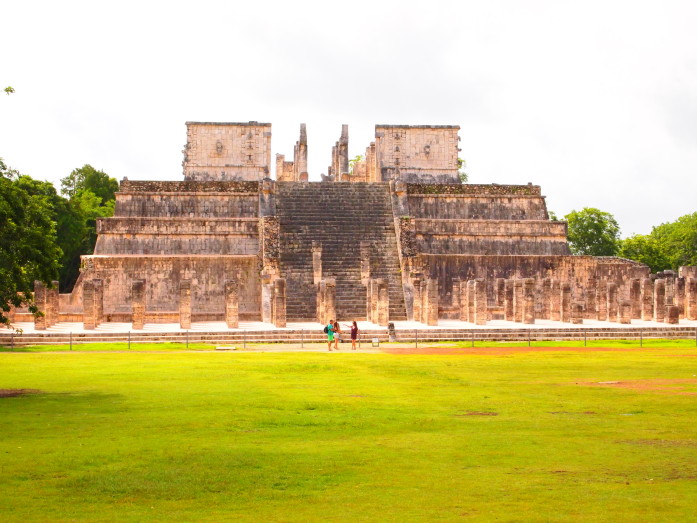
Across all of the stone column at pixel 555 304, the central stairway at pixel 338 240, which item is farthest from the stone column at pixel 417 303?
the stone column at pixel 555 304

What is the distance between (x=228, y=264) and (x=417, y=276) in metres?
7.59

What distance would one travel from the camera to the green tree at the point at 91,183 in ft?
219

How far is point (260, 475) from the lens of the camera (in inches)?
388

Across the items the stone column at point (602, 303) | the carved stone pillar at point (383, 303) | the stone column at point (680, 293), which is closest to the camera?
the carved stone pillar at point (383, 303)

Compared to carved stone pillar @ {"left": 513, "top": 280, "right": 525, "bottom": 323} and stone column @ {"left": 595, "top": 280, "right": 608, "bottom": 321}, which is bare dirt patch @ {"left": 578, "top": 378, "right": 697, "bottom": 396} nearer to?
carved stone pillar @ {"left": 513, "top": 280, "right": 525, "bottom": 323}

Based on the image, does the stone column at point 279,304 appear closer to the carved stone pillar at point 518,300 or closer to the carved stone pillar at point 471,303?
the carved stone pillar at point 471,303

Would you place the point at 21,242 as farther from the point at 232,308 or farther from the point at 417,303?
the point at 417,303

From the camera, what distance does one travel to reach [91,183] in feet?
221

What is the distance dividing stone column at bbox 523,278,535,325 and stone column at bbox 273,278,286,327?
9.18 meters

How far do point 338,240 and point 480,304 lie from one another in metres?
7.42

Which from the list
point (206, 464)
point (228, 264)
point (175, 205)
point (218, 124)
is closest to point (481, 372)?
point (206, 464)

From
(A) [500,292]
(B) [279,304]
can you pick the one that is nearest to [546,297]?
(A) [500,292]

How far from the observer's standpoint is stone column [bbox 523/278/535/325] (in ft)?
119

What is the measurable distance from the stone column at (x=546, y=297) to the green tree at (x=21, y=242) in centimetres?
2563
